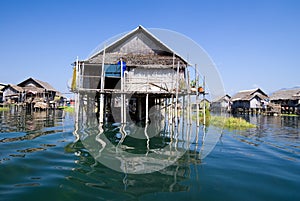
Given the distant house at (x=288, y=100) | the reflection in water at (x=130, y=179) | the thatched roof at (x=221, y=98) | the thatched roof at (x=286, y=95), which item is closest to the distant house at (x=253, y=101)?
the thatched roof at (x=286, y=95)

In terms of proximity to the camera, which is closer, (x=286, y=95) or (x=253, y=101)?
(x=286, y=95)

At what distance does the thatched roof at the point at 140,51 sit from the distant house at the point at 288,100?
119 ft

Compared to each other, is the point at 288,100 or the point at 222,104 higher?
the point at 288,100

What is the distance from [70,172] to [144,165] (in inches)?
78.9

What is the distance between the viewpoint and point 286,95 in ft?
148

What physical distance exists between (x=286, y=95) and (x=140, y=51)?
40.7 metres

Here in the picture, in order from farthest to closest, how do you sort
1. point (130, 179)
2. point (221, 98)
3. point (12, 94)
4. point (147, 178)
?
1. point (221, 98)
2. point (12, 94)
3. point (147, 178)
4. point (130, 179)

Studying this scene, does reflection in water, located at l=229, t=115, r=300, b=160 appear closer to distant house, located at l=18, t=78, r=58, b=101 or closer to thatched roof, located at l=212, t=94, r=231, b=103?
distant house, located at l=18, t=78, r=58, b=101

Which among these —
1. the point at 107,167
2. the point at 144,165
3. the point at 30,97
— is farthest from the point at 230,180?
Answer: the point at 30,97

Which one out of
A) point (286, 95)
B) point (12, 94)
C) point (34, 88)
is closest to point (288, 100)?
point (286, 95)

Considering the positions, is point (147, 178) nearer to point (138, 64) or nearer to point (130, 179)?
point (130, 179)

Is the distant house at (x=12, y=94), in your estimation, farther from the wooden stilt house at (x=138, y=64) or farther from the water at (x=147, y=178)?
the water at (x=147, y=178)

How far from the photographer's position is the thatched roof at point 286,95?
42.4 meters

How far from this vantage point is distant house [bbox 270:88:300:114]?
42.2 m
